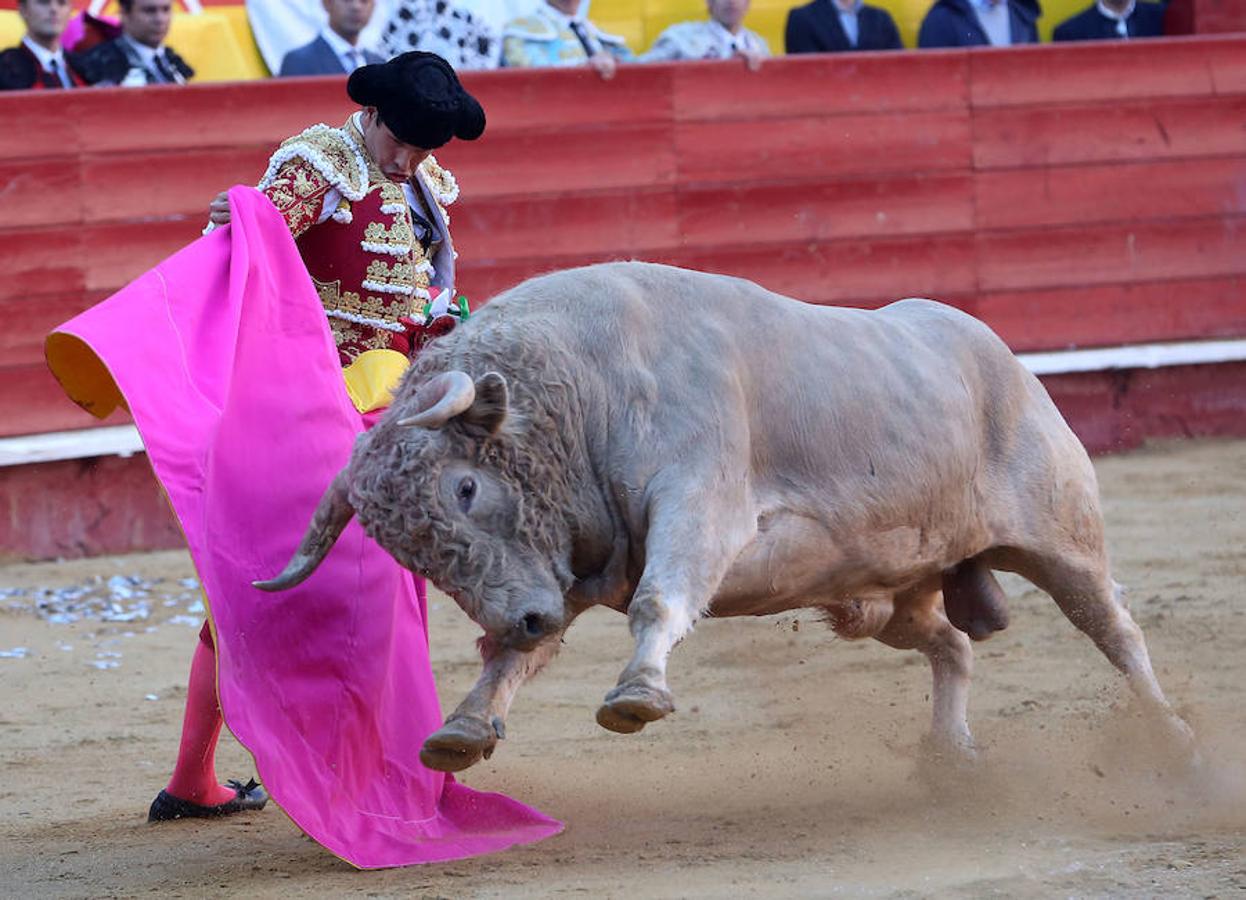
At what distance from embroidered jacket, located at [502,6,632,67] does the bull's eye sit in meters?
3.93

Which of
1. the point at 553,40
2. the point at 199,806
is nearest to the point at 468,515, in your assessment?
the point at 199,806

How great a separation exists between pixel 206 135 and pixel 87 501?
120 centimetres

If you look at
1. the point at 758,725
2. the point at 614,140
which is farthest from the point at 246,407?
the point at 614,140

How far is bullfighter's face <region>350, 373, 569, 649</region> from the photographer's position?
9.86 ft

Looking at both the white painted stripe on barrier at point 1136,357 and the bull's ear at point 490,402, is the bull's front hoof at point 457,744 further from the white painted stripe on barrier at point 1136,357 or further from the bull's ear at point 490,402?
the white painted stripe on barrier at point 1136,357

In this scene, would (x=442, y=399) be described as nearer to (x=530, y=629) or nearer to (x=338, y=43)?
(x=530, y=629)

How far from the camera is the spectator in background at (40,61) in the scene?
19.9ft

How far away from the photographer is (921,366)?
357 centimetres

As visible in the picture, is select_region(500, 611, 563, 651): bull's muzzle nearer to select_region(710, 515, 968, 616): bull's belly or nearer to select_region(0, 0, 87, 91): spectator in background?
select_region(710, 515, 968, 616): bull's belly

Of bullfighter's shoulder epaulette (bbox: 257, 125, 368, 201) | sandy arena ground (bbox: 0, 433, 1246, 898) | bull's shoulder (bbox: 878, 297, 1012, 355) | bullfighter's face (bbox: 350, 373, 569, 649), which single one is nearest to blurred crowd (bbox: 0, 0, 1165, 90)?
sandy arena ground (bbox: 0, 433, 1246, 898)

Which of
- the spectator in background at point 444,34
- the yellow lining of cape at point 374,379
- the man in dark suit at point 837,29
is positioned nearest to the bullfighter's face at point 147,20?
the spectator in background at point 444,34

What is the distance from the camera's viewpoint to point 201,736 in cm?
358

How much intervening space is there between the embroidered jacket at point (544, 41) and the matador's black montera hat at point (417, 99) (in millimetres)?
3371

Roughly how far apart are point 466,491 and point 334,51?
3818 mm
